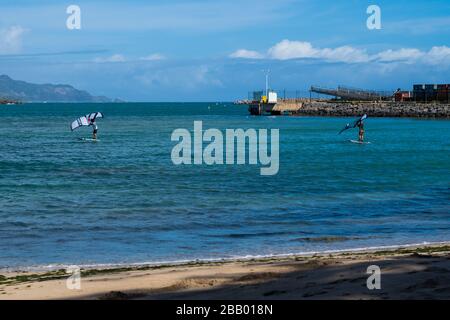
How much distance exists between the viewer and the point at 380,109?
119 meters

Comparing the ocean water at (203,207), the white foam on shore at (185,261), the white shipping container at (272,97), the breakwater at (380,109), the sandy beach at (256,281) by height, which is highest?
the white shipping container at (272,97)

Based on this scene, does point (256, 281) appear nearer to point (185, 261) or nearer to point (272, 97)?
point (185, 261)

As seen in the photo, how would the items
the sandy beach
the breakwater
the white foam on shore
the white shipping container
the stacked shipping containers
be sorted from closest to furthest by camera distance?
the sandy beach, the white foam on shore, the breakwater, the stacked shipping containers, the white shipping container

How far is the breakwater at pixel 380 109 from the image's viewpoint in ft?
362

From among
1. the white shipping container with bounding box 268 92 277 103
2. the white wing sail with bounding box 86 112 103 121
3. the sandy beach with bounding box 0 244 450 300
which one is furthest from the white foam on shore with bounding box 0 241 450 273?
the white shipping container with bounding box 268 92 277 103

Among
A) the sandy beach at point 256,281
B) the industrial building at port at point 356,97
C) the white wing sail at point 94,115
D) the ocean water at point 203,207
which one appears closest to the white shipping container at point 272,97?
the industrial building at port at point 356,97

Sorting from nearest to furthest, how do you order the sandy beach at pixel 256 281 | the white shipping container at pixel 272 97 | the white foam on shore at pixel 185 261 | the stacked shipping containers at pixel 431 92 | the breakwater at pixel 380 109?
the sandy beach at pixel 256 281 < the white foam on shore at pixel 185 261 < the breakwater at pixel 380 109 < the stacked shipping containers at pixel 431 92 < the white shipping container at pixel 272 97

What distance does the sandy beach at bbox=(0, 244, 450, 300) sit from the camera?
10094 mm

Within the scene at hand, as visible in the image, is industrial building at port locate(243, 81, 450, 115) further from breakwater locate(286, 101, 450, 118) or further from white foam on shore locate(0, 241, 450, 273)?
white foam on shore locate(0, 241, 450, 273)

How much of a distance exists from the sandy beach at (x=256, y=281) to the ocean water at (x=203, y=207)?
2458 mm

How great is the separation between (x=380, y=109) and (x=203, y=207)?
98.7 meters

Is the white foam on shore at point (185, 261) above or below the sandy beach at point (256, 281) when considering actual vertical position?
below

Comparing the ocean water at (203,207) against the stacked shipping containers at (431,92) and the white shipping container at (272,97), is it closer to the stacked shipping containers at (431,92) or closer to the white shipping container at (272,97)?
the stacked shipping containers at (431,92)

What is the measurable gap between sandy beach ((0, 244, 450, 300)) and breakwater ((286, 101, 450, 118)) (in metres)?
98.2
